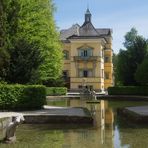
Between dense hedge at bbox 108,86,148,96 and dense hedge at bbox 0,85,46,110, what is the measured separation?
31660mm

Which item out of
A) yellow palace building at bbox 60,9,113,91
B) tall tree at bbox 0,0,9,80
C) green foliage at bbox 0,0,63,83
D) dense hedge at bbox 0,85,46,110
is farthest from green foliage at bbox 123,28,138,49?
dense hedge at bbox 0,85,46,110

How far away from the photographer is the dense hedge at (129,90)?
56234mm

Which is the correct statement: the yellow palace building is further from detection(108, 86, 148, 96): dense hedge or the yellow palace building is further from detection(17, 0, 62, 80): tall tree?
detection(17, 0, 62, 80): tall tree

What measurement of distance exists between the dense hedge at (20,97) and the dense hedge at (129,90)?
31.7m

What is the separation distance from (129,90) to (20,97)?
3347 cm

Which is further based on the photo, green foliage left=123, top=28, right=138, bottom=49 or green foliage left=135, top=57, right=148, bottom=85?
green foliage left=123, top=28, right=138, bottom=49

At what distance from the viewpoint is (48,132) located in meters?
17.0

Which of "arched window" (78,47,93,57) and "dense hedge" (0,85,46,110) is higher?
"arched window" (78,47,93,57)

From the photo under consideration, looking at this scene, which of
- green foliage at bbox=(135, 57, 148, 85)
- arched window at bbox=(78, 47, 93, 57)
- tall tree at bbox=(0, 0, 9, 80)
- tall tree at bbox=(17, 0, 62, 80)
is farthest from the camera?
arched window at bbox=(78, 47, 93, 57)

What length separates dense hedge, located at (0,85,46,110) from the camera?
81.6ft

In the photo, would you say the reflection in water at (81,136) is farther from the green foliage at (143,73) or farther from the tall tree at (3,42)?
the green foliage at (143,73)

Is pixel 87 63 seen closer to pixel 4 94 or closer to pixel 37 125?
pixel 4 94

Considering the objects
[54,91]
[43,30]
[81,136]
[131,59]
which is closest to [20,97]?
[81,136]

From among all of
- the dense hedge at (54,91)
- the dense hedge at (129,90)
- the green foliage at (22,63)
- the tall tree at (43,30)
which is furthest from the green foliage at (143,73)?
the green foliage at (22,63)
